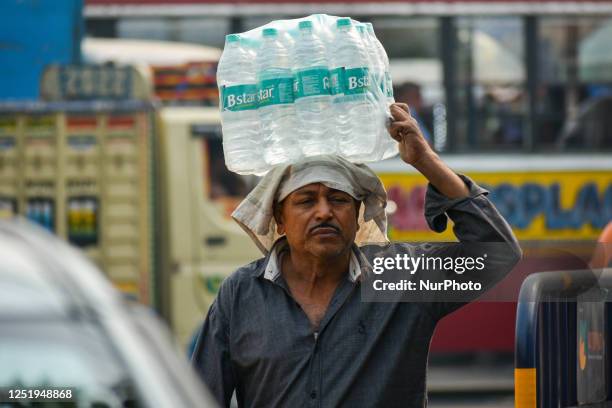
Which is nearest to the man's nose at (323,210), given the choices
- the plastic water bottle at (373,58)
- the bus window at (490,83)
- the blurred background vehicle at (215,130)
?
the plastic water bottle at (373,58)

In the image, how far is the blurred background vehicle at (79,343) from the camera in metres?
1.93

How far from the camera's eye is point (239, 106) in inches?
142

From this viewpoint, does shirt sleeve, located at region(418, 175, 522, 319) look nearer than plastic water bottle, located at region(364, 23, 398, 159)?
Yes

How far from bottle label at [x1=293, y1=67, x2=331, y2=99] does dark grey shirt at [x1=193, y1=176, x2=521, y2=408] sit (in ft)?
1.32

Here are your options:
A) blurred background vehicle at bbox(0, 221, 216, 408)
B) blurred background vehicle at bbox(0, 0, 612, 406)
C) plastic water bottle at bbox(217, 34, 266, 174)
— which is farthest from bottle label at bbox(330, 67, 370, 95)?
blurred background vehicle at bbox(0, 0, 612, 406)

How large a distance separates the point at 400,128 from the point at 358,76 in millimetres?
213

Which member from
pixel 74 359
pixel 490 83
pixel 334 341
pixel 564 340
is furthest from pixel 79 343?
pixel 490 83

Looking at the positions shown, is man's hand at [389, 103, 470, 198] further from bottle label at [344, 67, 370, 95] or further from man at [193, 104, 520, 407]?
bottle label at [344, 67, 370, 95]

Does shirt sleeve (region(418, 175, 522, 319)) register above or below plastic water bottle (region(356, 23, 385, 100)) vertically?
below

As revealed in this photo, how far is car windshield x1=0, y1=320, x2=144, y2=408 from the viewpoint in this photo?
1942 mm

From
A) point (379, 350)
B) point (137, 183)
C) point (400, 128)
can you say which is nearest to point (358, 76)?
point (400, 128)

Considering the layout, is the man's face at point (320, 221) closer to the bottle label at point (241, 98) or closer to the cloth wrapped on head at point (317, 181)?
the cloth wrapped on head at point (317, 181)

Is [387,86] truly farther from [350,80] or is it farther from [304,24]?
[304,24]

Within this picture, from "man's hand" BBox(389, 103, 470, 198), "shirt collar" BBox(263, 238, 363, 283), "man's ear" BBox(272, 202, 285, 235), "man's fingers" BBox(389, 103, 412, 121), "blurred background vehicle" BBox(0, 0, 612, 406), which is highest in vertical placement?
"man's fingers" BBox(389, 103, 412, 121)
